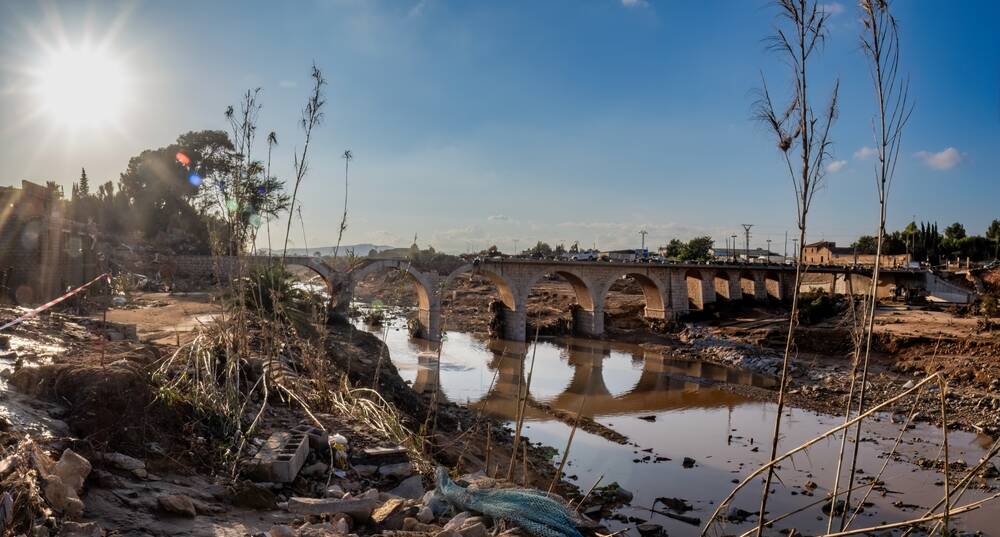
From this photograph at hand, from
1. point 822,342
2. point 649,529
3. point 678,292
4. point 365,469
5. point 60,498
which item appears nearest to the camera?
point 60,498

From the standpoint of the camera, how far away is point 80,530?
8.41ft

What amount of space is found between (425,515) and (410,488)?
803 mm

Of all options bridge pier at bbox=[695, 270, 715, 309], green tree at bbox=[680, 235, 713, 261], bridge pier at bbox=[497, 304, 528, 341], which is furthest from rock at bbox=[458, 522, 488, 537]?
green tree at bbox=[680, 235, 713, 261]

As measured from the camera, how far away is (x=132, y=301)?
49.1 ft

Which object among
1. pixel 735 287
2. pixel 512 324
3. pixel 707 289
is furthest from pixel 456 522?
pixel 735 287

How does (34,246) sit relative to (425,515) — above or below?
above

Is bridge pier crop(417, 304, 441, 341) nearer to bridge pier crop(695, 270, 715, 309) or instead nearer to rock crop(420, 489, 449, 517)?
bridge pier crop(695, 270, 715, 309)

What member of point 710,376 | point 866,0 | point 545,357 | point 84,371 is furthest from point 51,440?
point 545,357

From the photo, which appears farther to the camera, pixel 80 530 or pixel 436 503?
pixel 436 503

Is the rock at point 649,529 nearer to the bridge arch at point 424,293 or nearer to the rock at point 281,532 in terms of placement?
the rock at point 281,532

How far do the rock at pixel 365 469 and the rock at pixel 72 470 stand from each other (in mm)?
1833

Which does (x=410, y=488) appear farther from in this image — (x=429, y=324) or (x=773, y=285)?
(x=773, y=285)

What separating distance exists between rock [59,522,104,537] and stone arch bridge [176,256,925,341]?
68.7ft

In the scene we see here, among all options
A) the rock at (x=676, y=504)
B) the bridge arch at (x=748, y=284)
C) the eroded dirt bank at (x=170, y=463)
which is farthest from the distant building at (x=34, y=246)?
the bridge arch at (x=748, y=284)
